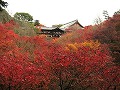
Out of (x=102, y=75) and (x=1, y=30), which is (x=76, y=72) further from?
(x=1, y=30)

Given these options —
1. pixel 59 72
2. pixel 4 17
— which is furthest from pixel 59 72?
pixel 4 17

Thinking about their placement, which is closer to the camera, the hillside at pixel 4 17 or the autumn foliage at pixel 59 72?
the autumn foliage at pixel 59 72

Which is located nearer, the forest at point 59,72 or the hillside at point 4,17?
the forest at point 59,72

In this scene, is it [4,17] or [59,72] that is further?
[4,17]

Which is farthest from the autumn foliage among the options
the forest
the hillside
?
the hillside

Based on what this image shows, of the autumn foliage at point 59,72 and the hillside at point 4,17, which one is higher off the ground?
the hillside at point 4,17

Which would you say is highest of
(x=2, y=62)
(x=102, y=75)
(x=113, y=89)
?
(x=2, y=62)

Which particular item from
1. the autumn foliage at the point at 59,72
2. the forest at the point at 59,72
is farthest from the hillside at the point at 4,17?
the autumn foliage at the point at 59,72

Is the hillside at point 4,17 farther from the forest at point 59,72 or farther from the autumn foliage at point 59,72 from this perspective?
the autumn foliage at point 59,72

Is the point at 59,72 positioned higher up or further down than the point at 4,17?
further down

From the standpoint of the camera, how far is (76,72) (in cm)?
2541

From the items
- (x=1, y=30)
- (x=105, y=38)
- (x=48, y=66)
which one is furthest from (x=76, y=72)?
(x=1, y=30)

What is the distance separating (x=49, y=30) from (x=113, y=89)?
36.8 meters

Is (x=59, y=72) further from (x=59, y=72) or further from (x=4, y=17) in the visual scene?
(x=4, y=17)
